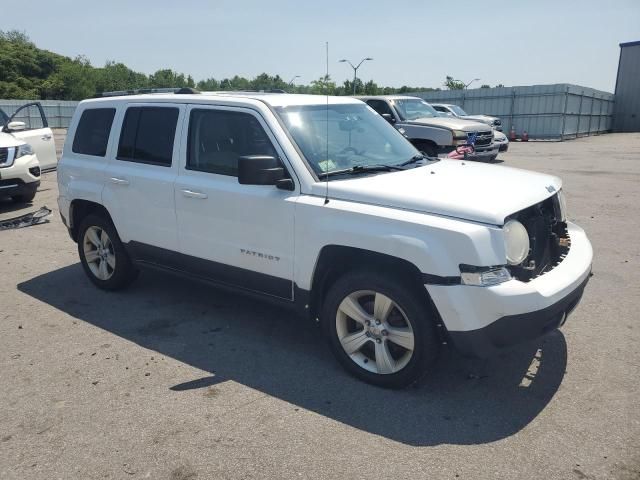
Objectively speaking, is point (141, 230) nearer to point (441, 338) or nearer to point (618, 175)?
point (441, 338)

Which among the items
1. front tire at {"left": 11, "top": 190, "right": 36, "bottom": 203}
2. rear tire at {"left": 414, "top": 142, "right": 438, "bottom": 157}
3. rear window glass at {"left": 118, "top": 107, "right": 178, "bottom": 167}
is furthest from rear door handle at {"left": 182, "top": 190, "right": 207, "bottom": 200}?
rear tire at {"left": 414, "top": 142, "right": 438, "bottom": 157}

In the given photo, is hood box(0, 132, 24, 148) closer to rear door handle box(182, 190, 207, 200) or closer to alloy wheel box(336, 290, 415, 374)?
rear door handle box(182, 190, 207, 200)

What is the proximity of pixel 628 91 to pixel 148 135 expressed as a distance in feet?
133

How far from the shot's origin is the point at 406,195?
3.53 meters

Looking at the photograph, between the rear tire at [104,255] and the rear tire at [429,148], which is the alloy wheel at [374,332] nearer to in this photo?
the rear tire at [104,255]

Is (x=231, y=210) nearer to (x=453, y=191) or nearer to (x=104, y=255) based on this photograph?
(x=453, y=191)

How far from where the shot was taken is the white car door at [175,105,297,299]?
403cm

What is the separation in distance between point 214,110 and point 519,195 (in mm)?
2485

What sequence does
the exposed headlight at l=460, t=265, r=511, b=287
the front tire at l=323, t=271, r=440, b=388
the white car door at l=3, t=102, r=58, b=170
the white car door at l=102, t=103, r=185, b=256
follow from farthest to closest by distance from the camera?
the white car door at l=3, t=102, r=58, b=170
the white car door at l=102, t=103, r=185, b=256
the front tire at l=323, t=271, r=440, b=388
the exposed headlight at l=460, t=265, r=511, b=287

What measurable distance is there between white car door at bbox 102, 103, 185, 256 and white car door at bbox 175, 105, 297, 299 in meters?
0.17

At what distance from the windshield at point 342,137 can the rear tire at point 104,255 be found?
2356mm

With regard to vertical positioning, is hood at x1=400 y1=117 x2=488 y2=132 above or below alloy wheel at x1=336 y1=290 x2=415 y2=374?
above

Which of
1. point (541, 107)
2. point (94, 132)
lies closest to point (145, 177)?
point (94, 132)

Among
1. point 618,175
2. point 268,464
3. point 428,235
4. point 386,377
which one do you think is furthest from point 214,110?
point 618,175
